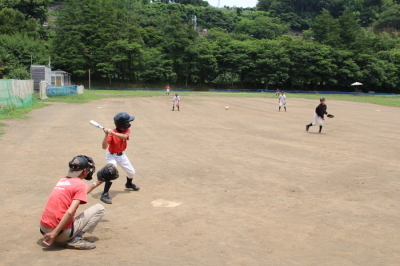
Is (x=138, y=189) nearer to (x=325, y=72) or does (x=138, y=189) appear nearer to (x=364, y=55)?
(x=325, y=72)

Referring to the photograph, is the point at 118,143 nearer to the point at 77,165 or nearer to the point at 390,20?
the point at 77,165

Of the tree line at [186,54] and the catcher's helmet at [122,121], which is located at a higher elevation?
the tree line at [186,54]

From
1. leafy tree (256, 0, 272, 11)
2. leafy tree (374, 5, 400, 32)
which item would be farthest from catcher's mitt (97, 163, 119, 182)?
leafy tree (256, 0, 272, 11)

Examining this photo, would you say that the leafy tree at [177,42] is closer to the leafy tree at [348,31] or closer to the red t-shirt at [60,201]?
the leafy tree at [348,31]

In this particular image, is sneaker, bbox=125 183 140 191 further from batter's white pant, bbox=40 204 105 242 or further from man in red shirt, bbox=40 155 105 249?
man in red shirt, bbox=40 155 105 249

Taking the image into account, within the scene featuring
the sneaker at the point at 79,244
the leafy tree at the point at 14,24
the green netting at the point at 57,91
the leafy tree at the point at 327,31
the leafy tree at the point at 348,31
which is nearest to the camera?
the sneaker at the point at 79,244

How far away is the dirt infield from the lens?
5.56 meters

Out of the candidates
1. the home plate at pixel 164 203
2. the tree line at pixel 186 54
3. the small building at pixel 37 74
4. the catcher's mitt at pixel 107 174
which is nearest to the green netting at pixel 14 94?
the small building at pixel 37 74

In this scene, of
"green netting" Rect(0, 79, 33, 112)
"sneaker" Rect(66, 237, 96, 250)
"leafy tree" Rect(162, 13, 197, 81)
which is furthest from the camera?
"leafy tree" Rect(162, 13, 197, 81)

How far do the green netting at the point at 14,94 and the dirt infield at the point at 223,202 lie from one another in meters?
8.96

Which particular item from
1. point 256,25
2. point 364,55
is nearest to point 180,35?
point 364,55

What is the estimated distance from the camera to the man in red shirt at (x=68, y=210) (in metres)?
5.29

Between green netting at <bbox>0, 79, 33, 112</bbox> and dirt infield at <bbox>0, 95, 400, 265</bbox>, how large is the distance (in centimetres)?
896

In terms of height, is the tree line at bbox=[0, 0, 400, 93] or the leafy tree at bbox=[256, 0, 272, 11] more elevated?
the leafy tree at bbox=[256, 0, 272, 11]
